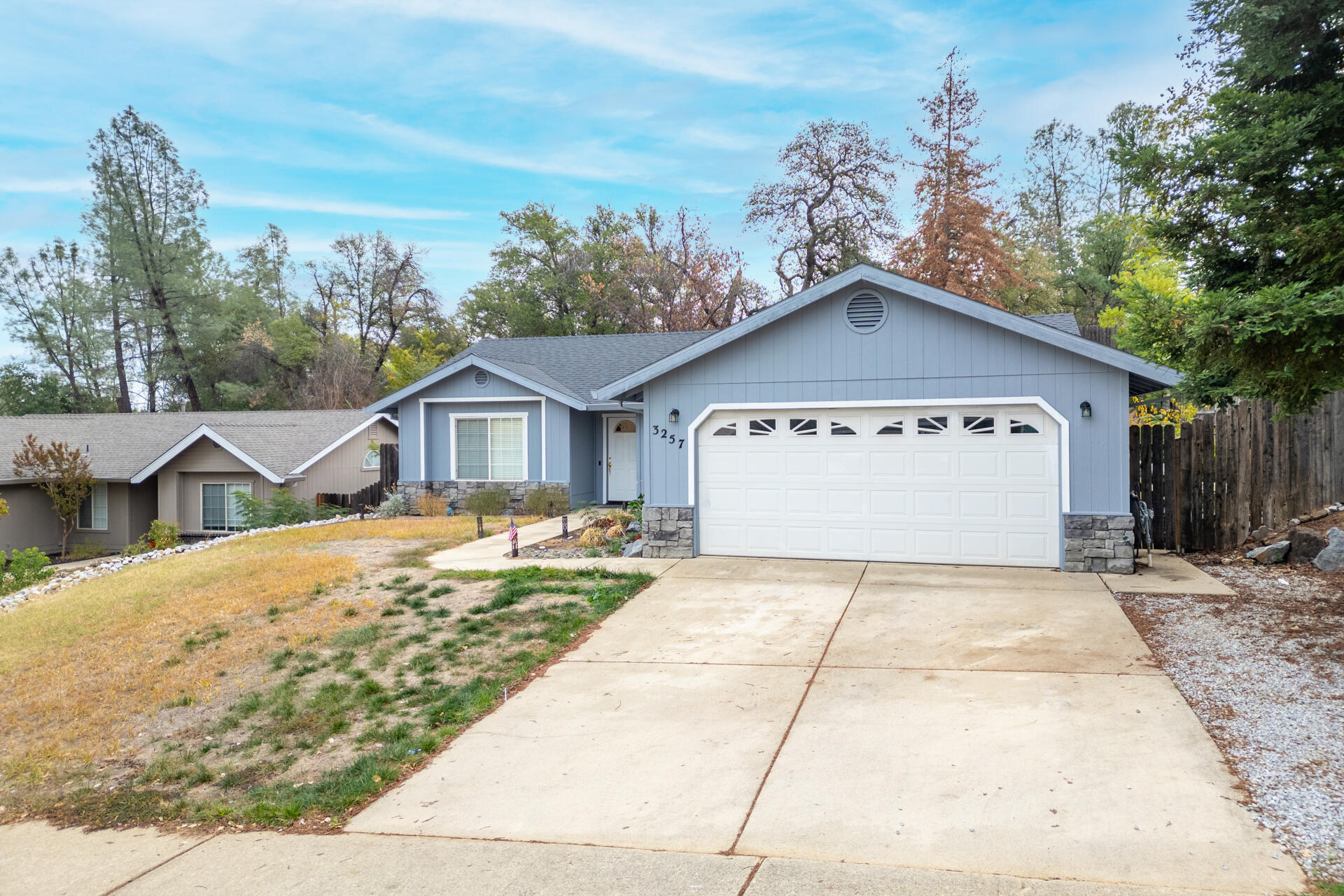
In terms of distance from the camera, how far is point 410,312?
4212 cm

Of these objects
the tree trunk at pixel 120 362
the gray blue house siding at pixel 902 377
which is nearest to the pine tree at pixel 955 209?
the gray blue house siding at pixel 902 377

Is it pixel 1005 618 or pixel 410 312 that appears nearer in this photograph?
pixel 1005 618

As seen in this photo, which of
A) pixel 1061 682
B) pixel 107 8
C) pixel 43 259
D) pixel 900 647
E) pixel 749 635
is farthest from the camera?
pixel 43 259

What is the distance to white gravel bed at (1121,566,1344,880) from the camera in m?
3.88

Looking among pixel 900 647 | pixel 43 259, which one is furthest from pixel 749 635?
pixel 43 259

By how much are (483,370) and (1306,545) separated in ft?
48.7

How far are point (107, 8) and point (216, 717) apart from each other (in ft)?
56.5

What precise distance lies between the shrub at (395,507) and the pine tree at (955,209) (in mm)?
18554

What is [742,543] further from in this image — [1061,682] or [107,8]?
[107,8]

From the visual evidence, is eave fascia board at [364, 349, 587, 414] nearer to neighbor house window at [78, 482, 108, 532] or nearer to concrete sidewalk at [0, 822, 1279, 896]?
neighbor house window at [78, 482, 108, 532]

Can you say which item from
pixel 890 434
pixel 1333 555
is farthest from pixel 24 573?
pixel 1333 555

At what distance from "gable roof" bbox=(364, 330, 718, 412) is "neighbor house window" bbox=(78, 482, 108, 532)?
9654 mm

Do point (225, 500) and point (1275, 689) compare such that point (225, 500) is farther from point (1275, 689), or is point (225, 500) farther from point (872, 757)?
point (1275, 689)

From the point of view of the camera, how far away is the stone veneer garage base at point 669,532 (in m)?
11.6
